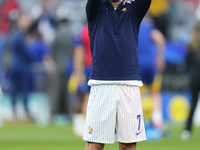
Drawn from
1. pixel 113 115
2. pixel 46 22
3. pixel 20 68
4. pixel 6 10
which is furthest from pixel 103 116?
pixel 6 10

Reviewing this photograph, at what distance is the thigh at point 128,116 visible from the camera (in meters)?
5.02

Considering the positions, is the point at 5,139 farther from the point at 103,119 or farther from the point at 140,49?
the point at 103,119

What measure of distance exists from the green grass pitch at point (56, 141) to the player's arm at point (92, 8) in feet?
13.4

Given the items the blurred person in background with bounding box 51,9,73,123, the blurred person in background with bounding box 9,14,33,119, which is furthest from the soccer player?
the blurred person in background with bounding box 9,14,33,119

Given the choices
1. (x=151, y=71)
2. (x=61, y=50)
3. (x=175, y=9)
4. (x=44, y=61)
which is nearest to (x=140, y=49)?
(x=151, y=71)

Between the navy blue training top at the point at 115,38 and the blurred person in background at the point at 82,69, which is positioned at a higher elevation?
the navy blue training top at the point at 115,38

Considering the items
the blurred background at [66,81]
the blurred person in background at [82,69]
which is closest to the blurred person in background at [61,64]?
the blurred background at [66,81]

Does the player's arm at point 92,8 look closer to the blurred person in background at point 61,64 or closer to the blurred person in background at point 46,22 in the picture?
the blurred person in background at point 61,64

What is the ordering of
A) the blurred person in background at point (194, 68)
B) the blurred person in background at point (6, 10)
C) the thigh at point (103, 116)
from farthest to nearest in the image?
the blurred person in background at point (6, 10) → the blurred person in background at point (194, 68) → the thigh at point (103, 116)

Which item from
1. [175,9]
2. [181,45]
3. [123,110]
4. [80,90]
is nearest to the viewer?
[123,110]

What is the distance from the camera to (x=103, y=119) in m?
5.02

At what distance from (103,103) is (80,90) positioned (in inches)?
248

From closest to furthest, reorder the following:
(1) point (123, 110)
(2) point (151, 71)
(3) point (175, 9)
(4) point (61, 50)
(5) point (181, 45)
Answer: (1) point (123, 110), (2) point (151, 71), (4) point (61, 50), (5) point (181, 45), (3) point (175, 9)

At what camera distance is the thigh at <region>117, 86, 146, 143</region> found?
16.5 ft
